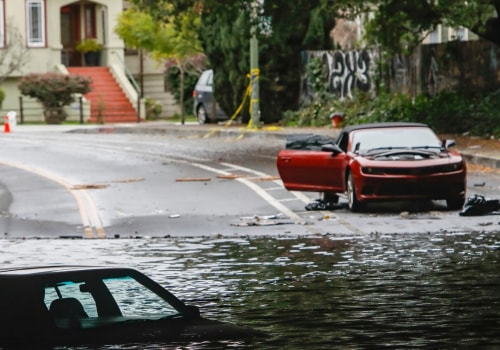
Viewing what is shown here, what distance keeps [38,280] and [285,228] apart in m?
12.3

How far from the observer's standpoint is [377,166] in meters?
21.5

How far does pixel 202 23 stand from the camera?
48781 mm

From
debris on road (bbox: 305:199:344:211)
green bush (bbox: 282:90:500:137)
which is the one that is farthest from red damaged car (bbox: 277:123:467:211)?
green bush (bbox: 282:90:500:137)

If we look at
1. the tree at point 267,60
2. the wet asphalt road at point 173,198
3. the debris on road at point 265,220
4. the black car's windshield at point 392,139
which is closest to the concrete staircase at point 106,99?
the tree at point 267,60

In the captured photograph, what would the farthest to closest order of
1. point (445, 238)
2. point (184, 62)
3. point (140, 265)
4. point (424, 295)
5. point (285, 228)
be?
point (184, 62), point (285, 228), point (445, 238), point (140, 265), point (424, 295)

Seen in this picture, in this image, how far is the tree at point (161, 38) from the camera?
186 ft

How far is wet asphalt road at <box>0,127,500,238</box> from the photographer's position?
20.4 meters

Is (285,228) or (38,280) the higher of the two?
(38,280)

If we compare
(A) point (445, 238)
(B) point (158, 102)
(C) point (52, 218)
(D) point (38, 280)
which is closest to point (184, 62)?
(B) point (158, 102)

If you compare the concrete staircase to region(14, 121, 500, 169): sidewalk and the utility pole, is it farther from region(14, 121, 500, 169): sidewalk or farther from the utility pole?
the utility pole

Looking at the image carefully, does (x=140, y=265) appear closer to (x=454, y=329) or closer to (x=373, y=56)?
(x=454, y=329)

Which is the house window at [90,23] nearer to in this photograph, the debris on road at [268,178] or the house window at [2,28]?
the house window at [2,28]

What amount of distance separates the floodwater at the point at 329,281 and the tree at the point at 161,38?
36.9m

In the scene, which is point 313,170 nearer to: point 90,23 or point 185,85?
point 185,85
